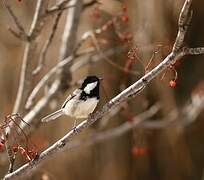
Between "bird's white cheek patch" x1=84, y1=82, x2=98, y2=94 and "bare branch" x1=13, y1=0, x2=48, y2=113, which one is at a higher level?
"bare branch" x1=13, y1=0, x2=48, y2=113

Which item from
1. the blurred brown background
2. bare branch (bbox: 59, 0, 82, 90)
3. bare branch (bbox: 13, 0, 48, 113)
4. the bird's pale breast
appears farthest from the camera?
the blurred brown background

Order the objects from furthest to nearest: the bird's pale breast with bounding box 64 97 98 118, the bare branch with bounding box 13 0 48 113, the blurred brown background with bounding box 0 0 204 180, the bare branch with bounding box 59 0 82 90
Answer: the blurred brown background with bounding box 0 0 204 180 → the bare branch with bounding box 59 0 82 90 → the bare branch with bounding box 13 0 48 113 → the bird's pale breast with bounding box 64 97 98 118

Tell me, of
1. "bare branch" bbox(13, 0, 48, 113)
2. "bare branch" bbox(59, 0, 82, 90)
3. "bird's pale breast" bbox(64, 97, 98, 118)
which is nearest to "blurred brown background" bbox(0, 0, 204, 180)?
"bare branch" bbox(59, 0, 82, 90)

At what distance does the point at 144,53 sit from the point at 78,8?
1047mm

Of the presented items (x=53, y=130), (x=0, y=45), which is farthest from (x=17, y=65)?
(x=53, y=130)

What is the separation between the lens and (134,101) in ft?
10.8

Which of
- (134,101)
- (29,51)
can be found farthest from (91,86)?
(134,101)

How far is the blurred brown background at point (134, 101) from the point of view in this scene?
317cm

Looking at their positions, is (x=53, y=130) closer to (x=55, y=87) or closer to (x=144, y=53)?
(x=144, y=53)

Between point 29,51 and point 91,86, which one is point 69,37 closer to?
point 29,51

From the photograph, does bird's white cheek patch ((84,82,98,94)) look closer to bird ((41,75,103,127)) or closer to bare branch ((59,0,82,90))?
bird ((41,75,103,127))

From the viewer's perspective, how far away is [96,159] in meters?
3.32

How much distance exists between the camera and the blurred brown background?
10.4ft

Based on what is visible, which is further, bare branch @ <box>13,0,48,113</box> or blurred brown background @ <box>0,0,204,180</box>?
blurred brown background @ <box>0,0,204,180</box>
